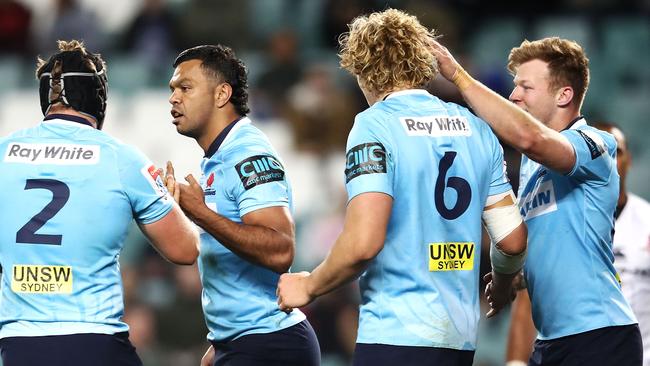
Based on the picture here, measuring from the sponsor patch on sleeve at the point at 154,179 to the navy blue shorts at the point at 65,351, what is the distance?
60cm

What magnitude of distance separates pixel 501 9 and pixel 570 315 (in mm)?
8083

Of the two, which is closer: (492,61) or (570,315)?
(570,315)

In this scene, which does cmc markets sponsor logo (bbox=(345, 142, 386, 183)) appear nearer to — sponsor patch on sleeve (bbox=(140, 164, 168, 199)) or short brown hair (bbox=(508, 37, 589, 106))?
sponsor patch on sleeve (bbox=(140, 164, 168, 199))

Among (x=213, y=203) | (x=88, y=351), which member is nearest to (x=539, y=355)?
(x=213, y=203)

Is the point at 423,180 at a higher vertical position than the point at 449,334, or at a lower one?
higher

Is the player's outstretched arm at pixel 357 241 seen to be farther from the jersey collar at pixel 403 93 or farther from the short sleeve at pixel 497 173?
the short sleeve at pixel 497 173

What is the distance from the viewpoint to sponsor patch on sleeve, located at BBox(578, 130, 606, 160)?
14.6 ft

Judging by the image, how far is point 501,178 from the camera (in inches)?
168

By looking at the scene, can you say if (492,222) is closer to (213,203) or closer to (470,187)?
(470,187)

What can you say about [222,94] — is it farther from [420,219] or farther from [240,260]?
[420,219]

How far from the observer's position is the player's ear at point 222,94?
4957mm

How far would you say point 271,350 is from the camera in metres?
4.60

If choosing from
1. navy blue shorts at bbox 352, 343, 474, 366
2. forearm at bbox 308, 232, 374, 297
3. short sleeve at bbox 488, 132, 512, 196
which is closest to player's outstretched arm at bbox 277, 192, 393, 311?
forearm at bbox 308, 232, 374, 297

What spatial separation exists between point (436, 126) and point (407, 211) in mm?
359
